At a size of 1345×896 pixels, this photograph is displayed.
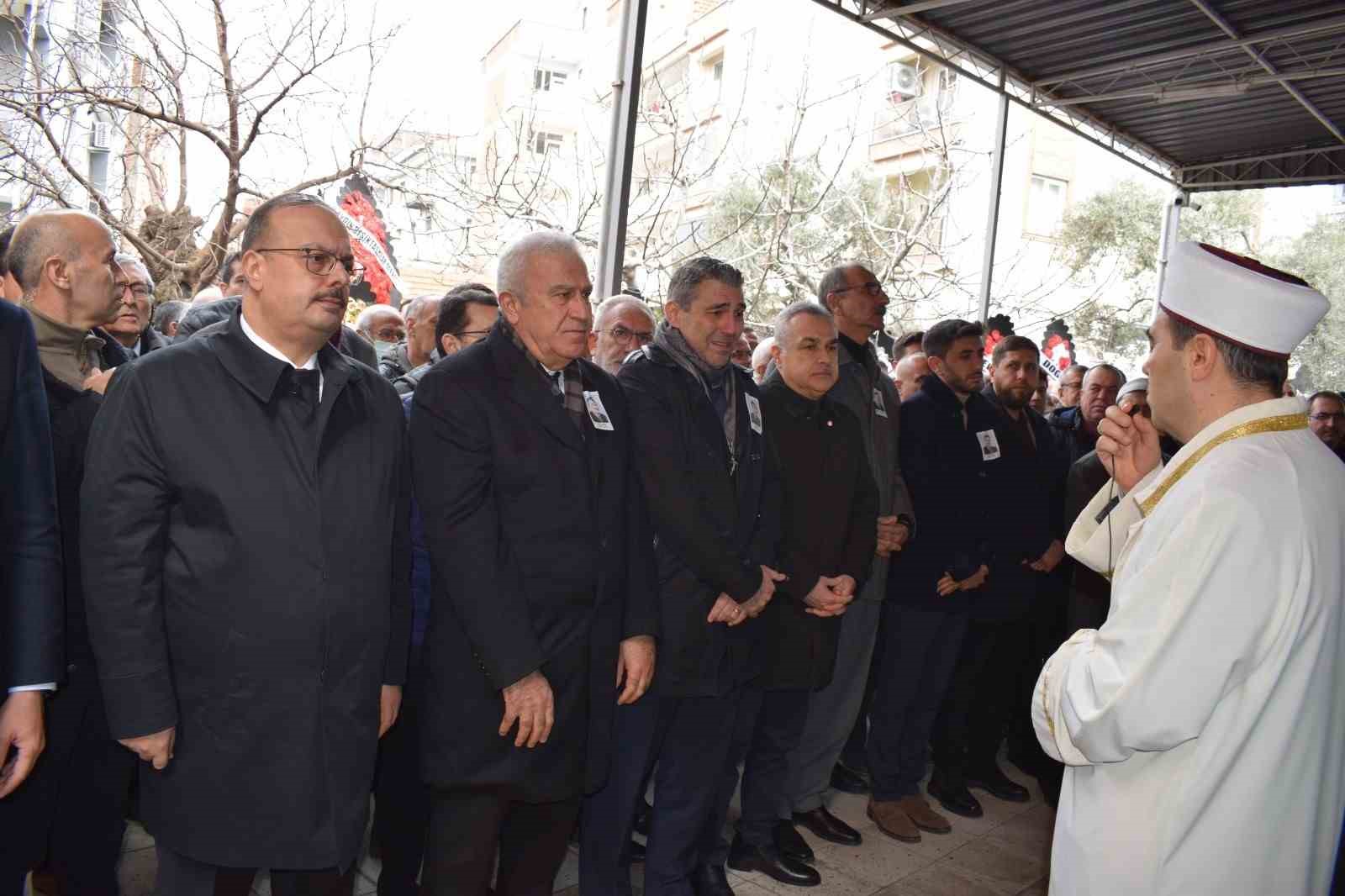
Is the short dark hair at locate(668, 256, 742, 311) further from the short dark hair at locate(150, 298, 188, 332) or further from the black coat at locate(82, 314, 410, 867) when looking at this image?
the short dark hair at locate(150, 298, 188, 332)

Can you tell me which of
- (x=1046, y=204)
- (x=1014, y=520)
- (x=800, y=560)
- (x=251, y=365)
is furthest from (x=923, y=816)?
(x=1046, y=204)

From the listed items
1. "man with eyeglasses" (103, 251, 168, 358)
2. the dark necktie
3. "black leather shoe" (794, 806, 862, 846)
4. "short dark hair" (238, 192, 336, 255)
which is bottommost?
"black leather shoe" (794, 806, 862, 846)

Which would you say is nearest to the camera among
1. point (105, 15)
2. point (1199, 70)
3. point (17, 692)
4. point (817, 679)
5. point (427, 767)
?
point (17, 692)

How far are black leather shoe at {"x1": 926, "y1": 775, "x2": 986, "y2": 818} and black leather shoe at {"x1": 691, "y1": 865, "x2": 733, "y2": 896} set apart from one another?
1525mm

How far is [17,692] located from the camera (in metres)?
1.82

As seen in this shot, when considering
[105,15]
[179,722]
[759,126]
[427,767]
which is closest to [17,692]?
[179,722]

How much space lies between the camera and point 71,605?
245 cm

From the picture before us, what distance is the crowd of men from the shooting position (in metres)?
2.02

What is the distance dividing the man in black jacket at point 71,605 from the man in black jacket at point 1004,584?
3.39 metres

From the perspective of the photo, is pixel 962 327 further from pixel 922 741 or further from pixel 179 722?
pixel 179 722

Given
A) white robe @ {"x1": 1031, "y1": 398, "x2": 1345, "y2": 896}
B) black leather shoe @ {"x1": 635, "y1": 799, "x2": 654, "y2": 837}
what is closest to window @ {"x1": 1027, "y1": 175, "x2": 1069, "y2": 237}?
black leather shoe @ {"x1": 635, "y1": 799, "x2": 654, "y2": 837}

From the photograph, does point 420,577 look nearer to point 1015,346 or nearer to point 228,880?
point 228,880

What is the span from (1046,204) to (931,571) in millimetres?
18911

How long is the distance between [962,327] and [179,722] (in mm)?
3461
